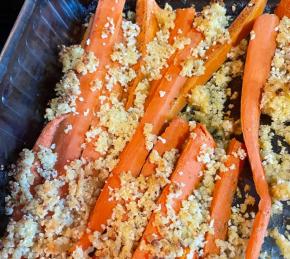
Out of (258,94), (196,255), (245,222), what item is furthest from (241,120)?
(196,255)

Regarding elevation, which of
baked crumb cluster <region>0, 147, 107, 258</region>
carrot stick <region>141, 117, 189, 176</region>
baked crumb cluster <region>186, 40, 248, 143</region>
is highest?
baked crumb cluster <region>186, 40, 248, 143</region>

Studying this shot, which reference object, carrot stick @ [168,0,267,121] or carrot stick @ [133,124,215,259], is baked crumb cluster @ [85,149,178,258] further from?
carrot stick @ [168,0,267,121]

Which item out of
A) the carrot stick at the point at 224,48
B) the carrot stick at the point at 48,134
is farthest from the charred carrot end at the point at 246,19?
the carrot stick at the point at 48,134

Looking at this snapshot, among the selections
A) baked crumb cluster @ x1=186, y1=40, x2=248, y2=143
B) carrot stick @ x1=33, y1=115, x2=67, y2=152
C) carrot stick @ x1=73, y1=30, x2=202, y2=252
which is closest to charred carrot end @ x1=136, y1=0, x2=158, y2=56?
carrot stick @ x1=73, y1=30, x2=202, y2=252

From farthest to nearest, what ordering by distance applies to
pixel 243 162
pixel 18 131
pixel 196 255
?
pixel 18 131 → pixel 243 162 → pixel 196 255

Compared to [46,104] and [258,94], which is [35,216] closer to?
[46,104]

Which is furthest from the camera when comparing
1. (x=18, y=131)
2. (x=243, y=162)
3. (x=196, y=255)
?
(x=18, y=131)

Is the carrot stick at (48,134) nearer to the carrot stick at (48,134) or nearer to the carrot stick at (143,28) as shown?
the carrot stick at (48,134)
